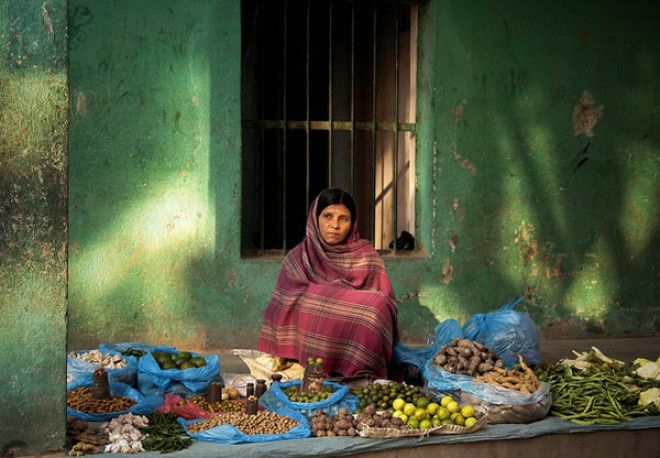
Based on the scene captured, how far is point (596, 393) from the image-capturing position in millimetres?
5102

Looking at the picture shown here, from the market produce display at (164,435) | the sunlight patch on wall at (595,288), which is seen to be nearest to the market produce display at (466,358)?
the market produce display at (164,435)

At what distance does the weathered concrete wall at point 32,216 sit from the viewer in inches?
158

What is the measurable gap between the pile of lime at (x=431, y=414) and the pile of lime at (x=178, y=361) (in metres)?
1.33

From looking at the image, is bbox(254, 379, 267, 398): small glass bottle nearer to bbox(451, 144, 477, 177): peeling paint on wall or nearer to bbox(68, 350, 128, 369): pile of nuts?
bbox(68, 350, 128, 369): pile of nuts

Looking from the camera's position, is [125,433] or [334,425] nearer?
[125,433]

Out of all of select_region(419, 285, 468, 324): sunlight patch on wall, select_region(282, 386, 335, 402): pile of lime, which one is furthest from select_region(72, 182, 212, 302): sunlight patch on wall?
select_region(282, 386, 335, 402): pile of lime

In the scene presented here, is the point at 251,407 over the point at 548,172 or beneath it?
beneath

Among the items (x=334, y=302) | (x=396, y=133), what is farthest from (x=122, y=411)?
(x=396, y=133)

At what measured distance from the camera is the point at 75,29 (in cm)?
679

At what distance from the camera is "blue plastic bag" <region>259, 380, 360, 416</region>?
479 cm

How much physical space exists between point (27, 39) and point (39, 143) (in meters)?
0.46

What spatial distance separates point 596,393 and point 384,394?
4.05ft

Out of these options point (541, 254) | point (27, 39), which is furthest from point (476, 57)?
point (27, 39)

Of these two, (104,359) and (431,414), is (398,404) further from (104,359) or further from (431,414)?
(104,359)
